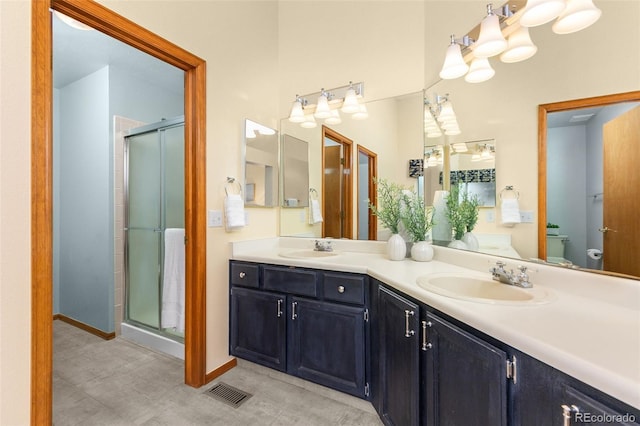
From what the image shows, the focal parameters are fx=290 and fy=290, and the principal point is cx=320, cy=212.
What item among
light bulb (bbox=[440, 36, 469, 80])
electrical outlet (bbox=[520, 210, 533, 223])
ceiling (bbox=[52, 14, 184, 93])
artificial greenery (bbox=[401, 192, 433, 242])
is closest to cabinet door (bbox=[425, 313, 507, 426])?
electrical outlet (bbox=[520, 210, 533, 223])

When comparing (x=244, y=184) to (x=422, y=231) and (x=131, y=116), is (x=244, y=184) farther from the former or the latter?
(x=131, y=116)

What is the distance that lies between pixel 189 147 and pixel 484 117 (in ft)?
5.83

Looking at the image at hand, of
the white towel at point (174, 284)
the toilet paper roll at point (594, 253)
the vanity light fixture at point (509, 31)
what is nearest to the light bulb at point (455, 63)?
the vanity light fixture at point (509, 31)

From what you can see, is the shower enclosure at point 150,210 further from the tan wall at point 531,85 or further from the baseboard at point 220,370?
the tan wall at point 531,85

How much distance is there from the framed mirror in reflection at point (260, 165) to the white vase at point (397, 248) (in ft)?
3.69

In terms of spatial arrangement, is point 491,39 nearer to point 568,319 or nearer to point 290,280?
point 568,319

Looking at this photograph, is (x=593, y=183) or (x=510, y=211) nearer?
(x=593, y=183)

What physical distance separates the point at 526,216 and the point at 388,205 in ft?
2.98

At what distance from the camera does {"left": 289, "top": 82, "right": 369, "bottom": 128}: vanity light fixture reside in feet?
7.47

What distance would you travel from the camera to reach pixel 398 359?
1332mm

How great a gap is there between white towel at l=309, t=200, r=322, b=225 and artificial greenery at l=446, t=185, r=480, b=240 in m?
1.03

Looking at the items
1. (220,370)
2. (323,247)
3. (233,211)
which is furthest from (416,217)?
(220,370)

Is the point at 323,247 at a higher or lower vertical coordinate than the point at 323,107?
lower

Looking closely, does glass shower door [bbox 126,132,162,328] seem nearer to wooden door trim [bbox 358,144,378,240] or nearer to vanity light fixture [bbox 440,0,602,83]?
wooden door trim [bbox 358,144,378,240]
